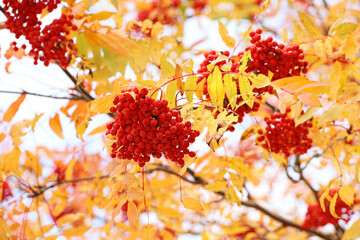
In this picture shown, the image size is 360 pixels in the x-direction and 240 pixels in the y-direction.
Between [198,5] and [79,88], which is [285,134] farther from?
[198,5]

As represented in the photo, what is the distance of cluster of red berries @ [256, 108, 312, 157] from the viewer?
194 cm

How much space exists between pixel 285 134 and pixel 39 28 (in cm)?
143

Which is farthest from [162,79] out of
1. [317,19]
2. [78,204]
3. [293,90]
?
[78,204]

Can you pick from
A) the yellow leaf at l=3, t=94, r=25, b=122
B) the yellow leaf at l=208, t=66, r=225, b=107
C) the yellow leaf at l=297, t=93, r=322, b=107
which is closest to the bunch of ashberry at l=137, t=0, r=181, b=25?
the yellow leaf at l=3, t=94, r=25, b=122

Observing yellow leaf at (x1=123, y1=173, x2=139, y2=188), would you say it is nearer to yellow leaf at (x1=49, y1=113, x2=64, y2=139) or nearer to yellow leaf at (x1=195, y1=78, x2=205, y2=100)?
yellow leaf at (x1=195, y1=78, x2=205, y2=100)

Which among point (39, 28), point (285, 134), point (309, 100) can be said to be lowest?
point (285, 134)

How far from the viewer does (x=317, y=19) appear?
11.3 feet

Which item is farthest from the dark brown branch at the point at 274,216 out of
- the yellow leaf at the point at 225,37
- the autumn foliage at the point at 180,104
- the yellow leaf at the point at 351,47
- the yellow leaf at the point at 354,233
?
the yellow leaf at the point at 354,233

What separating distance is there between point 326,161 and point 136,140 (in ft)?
6.74

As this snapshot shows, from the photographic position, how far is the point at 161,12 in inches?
155

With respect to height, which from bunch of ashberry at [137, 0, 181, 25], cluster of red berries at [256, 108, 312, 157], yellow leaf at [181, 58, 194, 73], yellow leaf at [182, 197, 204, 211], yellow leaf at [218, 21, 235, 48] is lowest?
yellow leaf at [182, 197, 204, 211]

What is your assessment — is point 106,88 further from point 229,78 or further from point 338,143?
point 338,143

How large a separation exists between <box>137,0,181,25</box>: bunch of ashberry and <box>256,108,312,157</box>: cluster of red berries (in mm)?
2266

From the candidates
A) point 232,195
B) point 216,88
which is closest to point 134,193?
point 216,88
